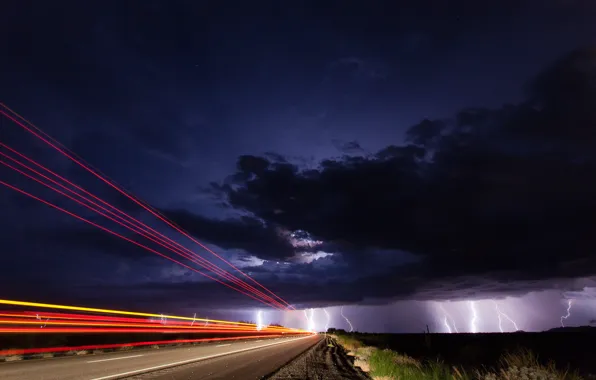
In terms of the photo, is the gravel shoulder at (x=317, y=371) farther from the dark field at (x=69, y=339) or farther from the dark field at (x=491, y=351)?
the dark field at (x=69, y=339)

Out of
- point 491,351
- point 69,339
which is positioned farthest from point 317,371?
point 491,351

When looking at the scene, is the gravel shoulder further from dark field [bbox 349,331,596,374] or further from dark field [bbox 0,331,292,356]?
dark field [bbox 0,331,292,356]

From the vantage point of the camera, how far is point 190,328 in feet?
151

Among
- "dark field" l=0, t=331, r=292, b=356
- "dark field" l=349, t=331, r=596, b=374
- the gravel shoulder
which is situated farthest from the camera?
"dark field" l=349, t=331, r=596, b=374

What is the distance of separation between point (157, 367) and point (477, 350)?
2201 inches

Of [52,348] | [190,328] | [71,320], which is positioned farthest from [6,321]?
[190,328]

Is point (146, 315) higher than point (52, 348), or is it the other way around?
point (146, 315)

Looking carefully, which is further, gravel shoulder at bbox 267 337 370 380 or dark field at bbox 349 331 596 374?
dark field at bbox 349 331 596 374

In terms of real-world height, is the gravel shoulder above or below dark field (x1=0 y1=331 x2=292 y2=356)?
below

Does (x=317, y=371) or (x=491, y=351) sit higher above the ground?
(x=491, y=351)

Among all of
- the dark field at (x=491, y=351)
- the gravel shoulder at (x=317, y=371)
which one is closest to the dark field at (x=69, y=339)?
the gravel shoulder at (x=317, y=371)

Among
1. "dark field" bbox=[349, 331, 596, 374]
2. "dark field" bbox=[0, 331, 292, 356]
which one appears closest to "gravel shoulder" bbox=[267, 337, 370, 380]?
"dark field" bbox=[349, 331, 596, 374]

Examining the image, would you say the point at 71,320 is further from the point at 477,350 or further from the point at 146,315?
the point at 477,350

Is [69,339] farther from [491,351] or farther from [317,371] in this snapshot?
[491,351]
